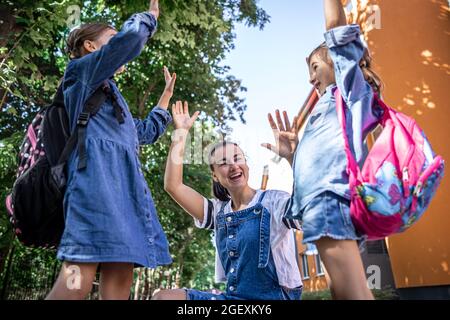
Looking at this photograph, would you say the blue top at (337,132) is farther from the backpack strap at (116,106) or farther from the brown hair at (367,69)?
the backpack strap at (116,106)

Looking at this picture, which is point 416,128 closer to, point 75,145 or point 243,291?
point 243,291

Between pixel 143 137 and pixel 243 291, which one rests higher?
pixel 143 137

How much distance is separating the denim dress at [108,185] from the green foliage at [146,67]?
2835mm

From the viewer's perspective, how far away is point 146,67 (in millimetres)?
7836

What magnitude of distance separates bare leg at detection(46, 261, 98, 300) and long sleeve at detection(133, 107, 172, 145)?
1.10 m

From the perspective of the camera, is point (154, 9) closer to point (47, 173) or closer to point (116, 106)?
point (116, 106)

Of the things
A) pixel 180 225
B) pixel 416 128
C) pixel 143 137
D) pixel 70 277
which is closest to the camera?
pixel 70 277

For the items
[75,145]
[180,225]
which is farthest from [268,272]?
[180,225]

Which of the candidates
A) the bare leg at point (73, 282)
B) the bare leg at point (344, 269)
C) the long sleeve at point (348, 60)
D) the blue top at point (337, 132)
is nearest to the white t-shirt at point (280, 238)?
the blue top at point (337, 132)

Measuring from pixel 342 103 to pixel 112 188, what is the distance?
3.75ft

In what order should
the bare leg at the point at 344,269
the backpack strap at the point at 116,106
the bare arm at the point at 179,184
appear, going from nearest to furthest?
the bare leg at the point at 344,269, the backpack strap at the point at 116,106, the bare arm at the point at 179,184

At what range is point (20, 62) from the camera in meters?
4.68

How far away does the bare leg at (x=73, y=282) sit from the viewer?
4.78 ft

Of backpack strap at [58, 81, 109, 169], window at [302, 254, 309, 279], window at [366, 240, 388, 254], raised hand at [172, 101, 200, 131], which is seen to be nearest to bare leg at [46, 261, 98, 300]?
backpack strap at [58, 81, 109, 169]
